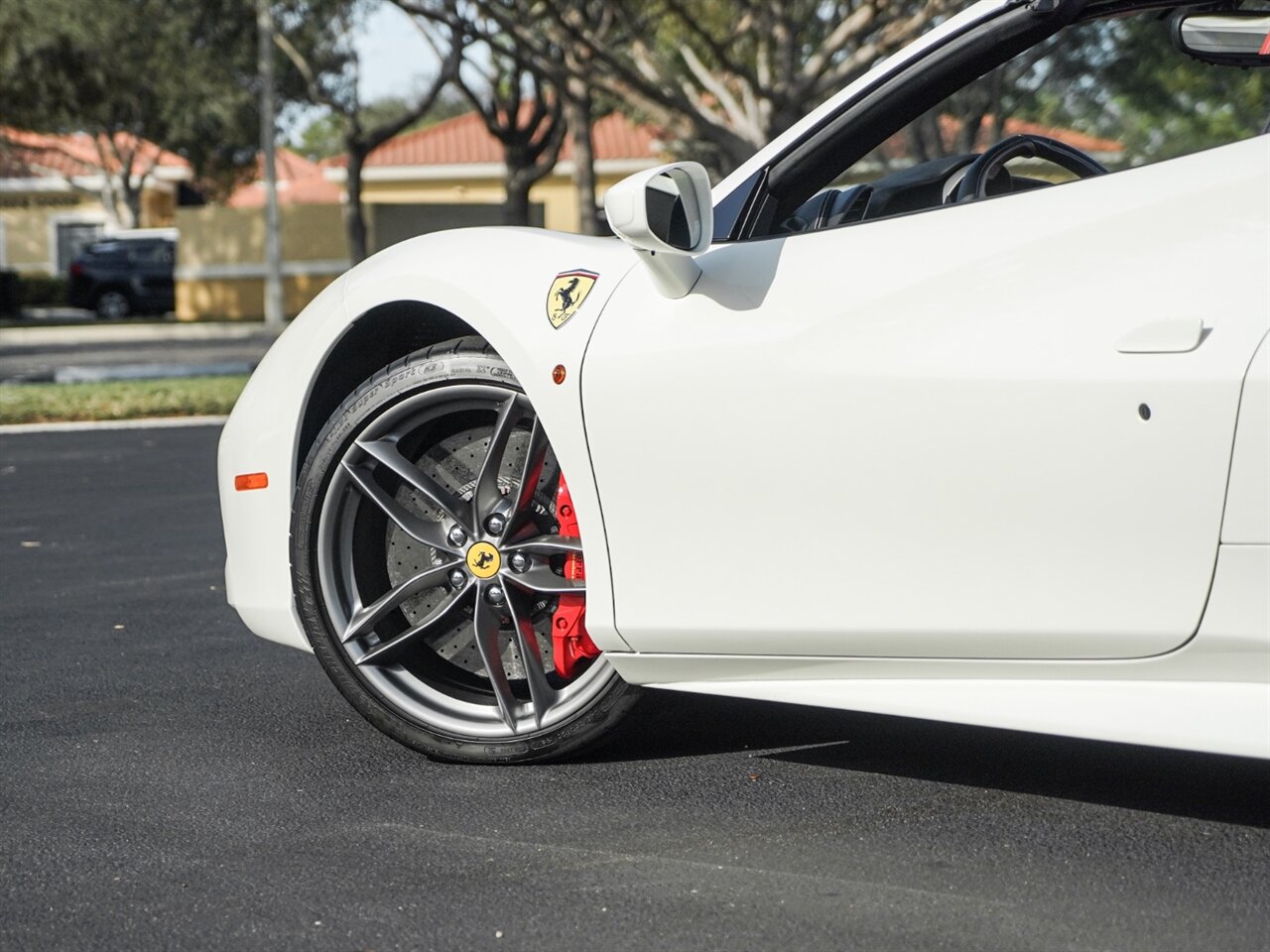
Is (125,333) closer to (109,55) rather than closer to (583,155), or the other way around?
(109,55)

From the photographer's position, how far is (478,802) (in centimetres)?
324

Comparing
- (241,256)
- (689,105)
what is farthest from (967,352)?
(241,256)

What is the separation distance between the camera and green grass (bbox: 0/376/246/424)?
1254 centimetres

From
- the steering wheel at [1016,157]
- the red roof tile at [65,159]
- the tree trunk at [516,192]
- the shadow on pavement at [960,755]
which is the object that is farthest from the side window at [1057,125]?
the red roof tile at [65,159]

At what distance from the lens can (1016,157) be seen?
3.38m

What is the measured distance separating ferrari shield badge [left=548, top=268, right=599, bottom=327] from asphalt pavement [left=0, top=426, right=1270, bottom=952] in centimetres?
85

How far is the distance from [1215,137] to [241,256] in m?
34.1

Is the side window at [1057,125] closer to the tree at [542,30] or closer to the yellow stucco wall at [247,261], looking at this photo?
the tree at [542,30]

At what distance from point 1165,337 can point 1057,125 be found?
116 cm

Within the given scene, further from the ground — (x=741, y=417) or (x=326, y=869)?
(x=741, y=417)

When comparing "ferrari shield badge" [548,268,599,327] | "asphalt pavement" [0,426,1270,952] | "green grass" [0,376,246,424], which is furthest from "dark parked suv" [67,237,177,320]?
"ferrari shield badge" [548,268,599,327]

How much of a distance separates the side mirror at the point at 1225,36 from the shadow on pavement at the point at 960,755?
1.38m

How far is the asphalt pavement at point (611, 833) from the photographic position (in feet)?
8.55

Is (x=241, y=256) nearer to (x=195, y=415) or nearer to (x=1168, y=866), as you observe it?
(x=195, y=415)
